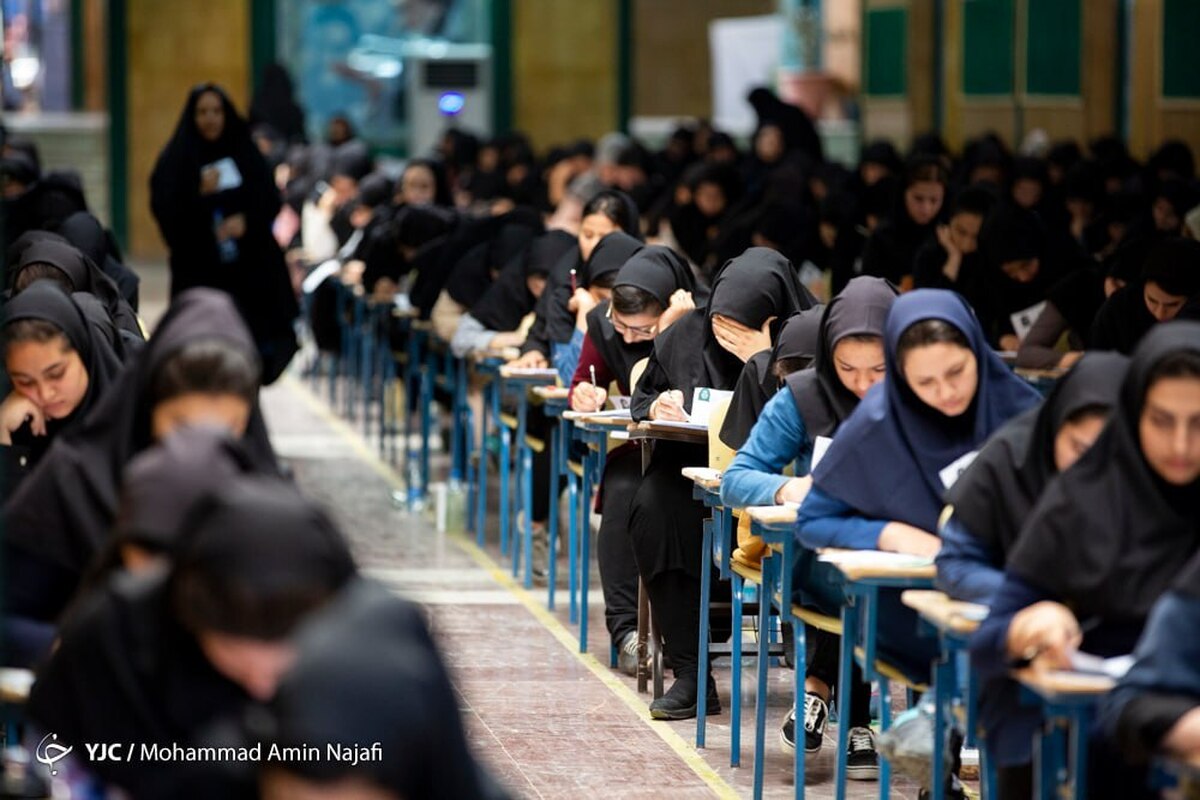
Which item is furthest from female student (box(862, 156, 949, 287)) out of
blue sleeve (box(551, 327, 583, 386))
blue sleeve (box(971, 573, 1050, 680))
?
blue sleeve (box(971, 573, 1050, 680))

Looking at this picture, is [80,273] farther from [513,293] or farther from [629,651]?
[513,293]

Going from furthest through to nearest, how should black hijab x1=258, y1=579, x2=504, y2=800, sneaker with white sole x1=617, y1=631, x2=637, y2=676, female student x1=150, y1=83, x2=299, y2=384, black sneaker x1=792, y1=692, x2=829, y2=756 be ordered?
female student x1=150, y1=83, x2=299, y2=384
sneaker with white sole x1=617, y1=631, x2=637, y2=676
black sneaker x1=792, y1=692, x2=829, y2=756
black hijab x1=258, y1=579, x2=504, y2=800

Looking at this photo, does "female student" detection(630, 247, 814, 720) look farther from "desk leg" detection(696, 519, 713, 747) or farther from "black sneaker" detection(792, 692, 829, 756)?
"black sneaker" detection(792, 692, 829, 756)

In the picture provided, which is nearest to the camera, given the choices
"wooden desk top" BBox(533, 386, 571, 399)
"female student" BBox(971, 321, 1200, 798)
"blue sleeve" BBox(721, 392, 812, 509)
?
"female student" BBox(971, 321, 1200, 798)

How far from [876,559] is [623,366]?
3084 mm

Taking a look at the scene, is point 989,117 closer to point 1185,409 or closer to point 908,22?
point 908,22

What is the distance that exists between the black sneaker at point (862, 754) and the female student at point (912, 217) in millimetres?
5566

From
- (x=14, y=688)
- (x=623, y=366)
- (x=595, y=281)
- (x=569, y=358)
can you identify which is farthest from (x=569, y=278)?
(x=14, y=688)

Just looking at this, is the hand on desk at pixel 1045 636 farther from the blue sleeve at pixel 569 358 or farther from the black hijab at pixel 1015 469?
the blue sleeve at pixel 569 358

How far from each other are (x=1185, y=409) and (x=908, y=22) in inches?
754

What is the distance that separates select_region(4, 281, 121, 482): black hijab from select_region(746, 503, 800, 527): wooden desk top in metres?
1.60

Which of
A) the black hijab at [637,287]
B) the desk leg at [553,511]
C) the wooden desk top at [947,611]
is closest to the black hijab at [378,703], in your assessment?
the wooden desk top at [947,611]

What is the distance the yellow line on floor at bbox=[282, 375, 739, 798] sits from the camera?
656cm

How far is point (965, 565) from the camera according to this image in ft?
15.8
